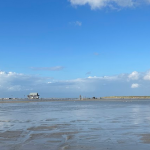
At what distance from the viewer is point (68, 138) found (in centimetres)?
1703

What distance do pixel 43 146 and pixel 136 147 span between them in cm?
553

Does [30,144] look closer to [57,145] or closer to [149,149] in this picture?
[57,145]

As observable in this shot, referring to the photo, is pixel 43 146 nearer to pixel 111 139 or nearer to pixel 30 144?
pixel 30 144

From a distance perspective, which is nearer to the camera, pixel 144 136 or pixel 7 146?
pixel 7 146

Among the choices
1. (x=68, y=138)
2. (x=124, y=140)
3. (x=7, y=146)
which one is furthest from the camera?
(x=68, y=138)

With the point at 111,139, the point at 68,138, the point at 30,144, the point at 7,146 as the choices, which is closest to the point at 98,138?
the point at 111,139

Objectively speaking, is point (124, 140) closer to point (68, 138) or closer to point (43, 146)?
point (68, 138)

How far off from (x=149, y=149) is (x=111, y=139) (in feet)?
11.7

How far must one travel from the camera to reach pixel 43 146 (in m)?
14.3

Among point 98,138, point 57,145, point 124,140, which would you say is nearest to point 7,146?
point 57,145

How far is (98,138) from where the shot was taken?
1683 centimetres

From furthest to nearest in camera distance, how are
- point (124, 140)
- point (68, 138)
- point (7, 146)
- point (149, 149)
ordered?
1. point (68, 138)
2. point (124, 140)
3. point (7, 146)
4. point (149, 149)

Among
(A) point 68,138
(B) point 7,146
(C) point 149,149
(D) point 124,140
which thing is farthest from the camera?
(A) point 68,138

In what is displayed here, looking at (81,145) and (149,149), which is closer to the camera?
(149,149)
